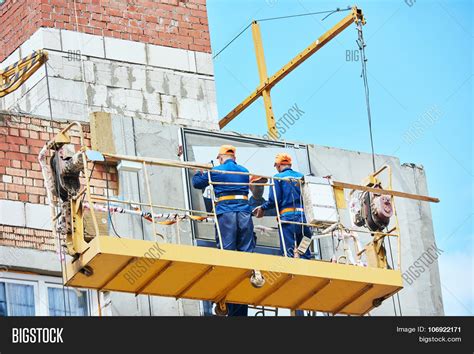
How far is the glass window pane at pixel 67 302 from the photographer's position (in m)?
26.4

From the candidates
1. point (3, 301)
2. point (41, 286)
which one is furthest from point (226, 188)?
point (3, 301)

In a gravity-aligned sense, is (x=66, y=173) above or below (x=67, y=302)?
above

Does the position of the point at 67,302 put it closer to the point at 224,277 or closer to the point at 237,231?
the point at 224,277

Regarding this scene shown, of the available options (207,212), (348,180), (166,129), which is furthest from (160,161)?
(348,180)

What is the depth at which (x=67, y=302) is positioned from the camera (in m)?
26.5

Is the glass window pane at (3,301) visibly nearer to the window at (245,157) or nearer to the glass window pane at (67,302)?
the glass window pane at (67,302)

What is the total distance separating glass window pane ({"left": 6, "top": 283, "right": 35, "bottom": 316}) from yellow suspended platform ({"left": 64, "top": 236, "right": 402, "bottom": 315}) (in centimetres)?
118

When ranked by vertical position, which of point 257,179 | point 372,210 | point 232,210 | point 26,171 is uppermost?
point 26,171

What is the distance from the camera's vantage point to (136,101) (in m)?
29.4

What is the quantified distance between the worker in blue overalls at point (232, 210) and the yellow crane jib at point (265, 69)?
570 centimetres

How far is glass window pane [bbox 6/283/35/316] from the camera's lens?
2591cm

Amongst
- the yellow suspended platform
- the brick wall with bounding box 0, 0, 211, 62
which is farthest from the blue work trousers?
the brick wall with bounding box 0, 0, 211, 62

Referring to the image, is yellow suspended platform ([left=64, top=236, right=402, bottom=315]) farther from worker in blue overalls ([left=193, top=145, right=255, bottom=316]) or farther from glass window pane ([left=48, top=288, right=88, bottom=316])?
glass window pane ([left=48, top=288, right=88, bottom=316])

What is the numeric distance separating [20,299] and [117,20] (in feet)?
19.2
